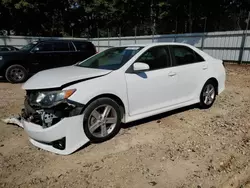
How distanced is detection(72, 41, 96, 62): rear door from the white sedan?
5061mm

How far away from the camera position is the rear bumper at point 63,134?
3.01m

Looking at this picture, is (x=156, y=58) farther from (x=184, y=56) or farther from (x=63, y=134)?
(x=63, y=134)

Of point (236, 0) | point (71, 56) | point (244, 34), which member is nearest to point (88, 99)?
point (71, 56)

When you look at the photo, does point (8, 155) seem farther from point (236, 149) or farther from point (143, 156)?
point (236, 149)

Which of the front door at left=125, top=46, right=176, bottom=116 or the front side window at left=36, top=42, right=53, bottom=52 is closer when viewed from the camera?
the front door at left=125, top=46, right=176, bottom=116

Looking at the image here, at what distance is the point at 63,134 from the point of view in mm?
3025

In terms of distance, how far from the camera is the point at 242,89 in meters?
7.22

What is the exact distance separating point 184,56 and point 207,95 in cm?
114

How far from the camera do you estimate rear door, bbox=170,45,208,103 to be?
172 inches

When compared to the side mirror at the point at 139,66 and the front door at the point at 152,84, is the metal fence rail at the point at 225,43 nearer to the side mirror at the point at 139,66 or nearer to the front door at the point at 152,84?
the front door at the point at 152,84

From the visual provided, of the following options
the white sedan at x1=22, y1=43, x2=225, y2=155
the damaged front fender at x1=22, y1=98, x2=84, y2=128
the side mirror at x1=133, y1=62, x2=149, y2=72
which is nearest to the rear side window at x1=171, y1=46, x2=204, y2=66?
the white sedan at x1=22, y1=43, x2=225, y2=155

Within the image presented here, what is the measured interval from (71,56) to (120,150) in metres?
6.84

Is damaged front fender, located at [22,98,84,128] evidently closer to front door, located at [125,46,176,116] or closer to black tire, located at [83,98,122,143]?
black tire, located at [83,98,122,143]

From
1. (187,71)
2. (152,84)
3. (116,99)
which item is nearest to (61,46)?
(187,71)
